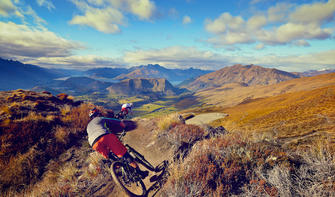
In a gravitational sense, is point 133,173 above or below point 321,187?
below

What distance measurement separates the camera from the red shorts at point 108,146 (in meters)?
5.16

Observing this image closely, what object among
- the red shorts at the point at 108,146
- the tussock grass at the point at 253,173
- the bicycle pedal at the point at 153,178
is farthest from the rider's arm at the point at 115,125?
the tussock grass at the point at 253,173

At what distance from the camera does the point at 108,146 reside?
5234 mm

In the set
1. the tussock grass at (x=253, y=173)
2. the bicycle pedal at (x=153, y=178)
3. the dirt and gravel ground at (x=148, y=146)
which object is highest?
the tussock grass at (x=253, y=173)

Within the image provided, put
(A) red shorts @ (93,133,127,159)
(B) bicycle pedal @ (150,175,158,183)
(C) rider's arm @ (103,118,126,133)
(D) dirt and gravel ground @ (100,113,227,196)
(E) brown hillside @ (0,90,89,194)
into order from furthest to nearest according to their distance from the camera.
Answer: (C) rider's arm @ (103,118,126,133) → (D) dirt and gravel ground @ (100,113,227,196) → (E) brown hillside @ (0,90,89,194) → (B) bicycle pedal @ (150,175,158,183) → (A) red shorts @ (93,133,127,159)

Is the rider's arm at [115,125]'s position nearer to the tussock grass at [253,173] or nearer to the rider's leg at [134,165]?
the rider's leg at [134,165]

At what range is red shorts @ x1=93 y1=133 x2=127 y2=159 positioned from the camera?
5.16 meters

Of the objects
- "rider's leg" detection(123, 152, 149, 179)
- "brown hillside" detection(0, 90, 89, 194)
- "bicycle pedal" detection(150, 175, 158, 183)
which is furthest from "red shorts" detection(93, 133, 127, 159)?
"brown hillside" detection(0, 90, 89, 194)

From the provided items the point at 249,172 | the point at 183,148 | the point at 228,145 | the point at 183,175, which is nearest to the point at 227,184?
the point at 249,172

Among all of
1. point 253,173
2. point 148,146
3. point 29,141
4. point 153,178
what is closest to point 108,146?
point 153,178

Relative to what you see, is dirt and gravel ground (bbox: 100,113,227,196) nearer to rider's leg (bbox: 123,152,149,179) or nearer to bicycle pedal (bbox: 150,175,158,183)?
bicycle pedal (bbox: 150,175,158,183)

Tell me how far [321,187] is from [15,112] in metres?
15.7

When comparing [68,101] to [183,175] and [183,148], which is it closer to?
[183,148]

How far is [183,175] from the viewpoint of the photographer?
14.9 ft
